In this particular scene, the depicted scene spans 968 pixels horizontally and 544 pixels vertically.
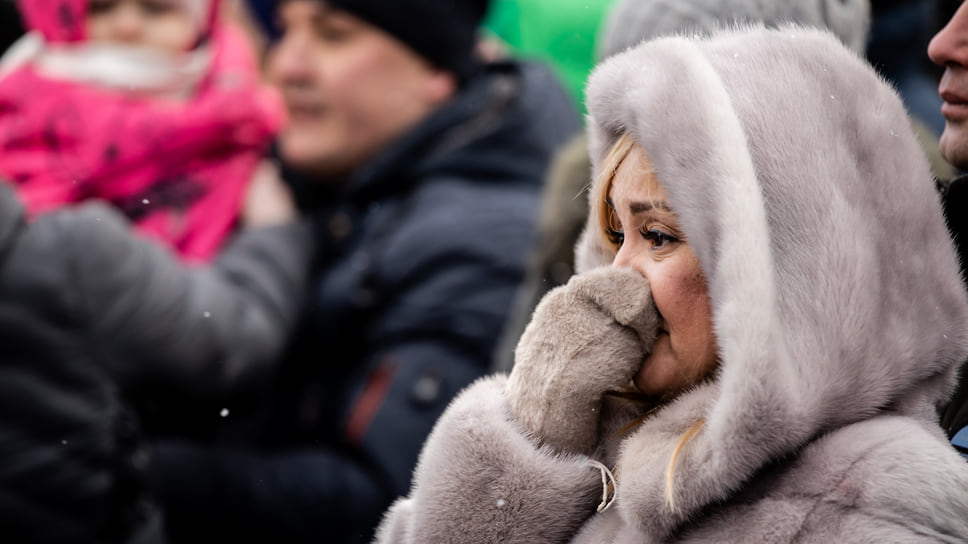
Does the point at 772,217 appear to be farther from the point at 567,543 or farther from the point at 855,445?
the point at 567,543

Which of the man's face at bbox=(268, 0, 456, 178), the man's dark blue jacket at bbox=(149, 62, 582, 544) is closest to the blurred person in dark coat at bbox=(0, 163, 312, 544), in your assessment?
the man's dark blue jacket at bbox=(149, 62, 582, 544)

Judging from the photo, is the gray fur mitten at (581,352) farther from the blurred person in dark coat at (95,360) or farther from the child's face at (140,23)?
the child's face at (140,23)

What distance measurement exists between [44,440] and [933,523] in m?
1.74

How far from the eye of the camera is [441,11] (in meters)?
→ 3.16

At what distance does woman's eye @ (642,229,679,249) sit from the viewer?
1.32 m

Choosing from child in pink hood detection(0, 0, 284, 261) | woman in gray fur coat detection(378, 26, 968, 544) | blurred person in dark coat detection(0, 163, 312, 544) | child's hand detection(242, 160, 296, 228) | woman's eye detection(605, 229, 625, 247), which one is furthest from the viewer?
child's hand detection(242, 160, 296, 228)

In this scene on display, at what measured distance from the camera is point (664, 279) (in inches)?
51.2

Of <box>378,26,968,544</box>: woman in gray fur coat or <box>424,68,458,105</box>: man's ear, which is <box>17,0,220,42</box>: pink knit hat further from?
<box>378,26,968,544</box>: woman in gray fur coat

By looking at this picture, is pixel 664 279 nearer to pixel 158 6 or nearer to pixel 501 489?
pixel 501 489

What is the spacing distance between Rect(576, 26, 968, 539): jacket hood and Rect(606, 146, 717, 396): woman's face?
0.03 meters

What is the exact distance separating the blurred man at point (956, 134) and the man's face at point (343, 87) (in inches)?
73.4

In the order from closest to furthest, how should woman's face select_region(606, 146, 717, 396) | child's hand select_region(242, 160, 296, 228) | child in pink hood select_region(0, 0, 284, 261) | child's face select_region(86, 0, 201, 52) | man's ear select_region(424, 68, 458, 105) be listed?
woman's face select_region(606, 146, 717, 396), child in pink hood select_region(0, 0, 284, 261), child's face select_region(86, 0, 201, 52), child's hand select_region(242, 160, 296, 228), man's ear select_region(424, 68, 458, 105)

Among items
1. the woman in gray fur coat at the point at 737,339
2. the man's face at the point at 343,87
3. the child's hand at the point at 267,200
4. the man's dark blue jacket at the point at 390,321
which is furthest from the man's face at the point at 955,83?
the child's hand at the point at 267,200

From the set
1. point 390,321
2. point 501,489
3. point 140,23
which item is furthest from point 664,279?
point 140,23
